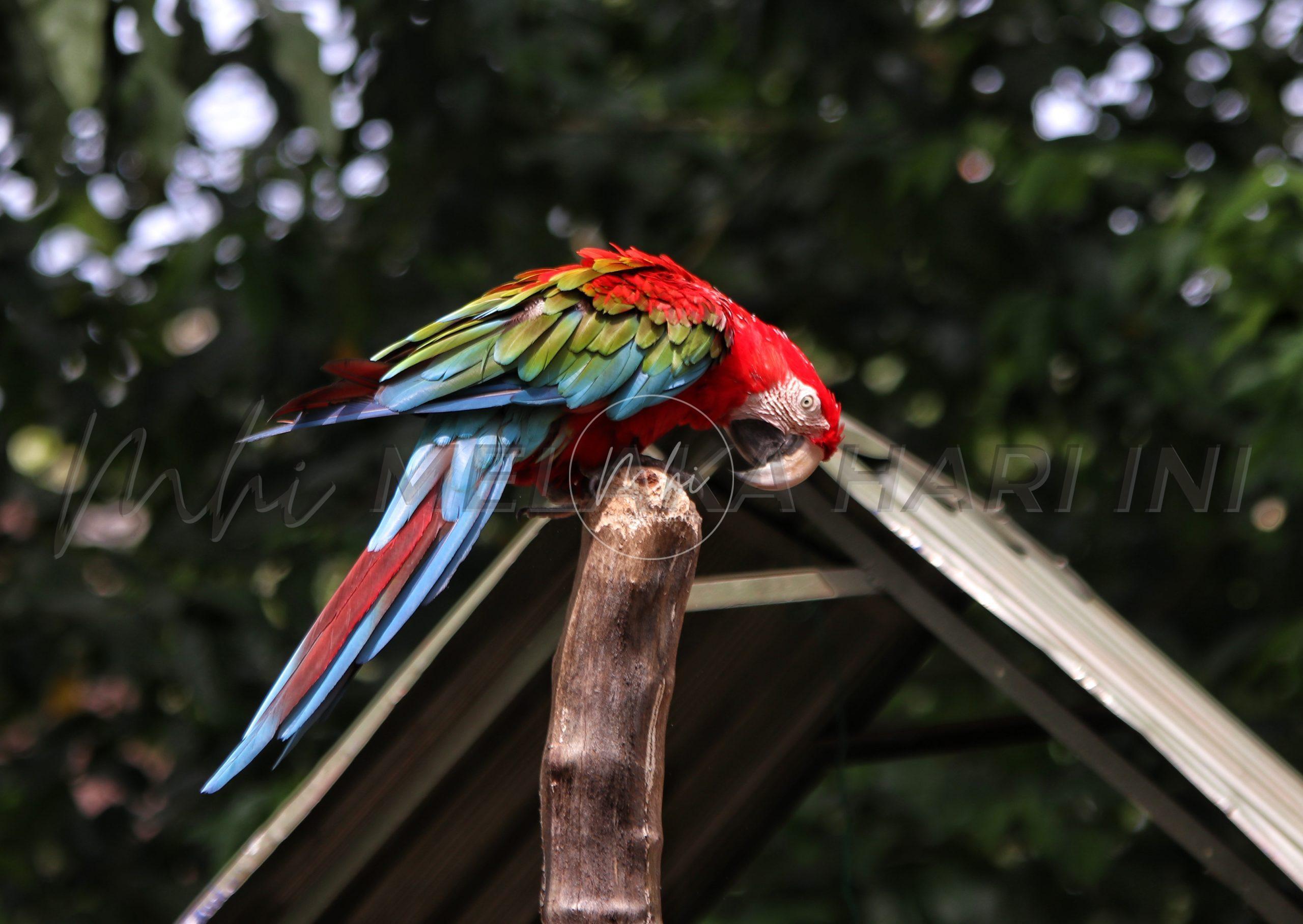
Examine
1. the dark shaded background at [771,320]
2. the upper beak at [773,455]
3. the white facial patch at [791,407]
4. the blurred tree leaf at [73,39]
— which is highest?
the blurred tree leaf at [73,39]

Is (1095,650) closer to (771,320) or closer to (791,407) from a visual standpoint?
(791,407)

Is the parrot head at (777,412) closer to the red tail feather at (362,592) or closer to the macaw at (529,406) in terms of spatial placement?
the macaw at (529,406)

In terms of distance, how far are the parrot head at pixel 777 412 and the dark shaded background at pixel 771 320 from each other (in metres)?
0.99

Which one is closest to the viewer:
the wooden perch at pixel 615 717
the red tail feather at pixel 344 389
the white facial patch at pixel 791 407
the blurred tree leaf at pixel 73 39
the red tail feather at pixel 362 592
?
the wooden perch at pixel 615 717

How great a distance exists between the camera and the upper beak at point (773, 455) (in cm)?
167

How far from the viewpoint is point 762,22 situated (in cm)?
275

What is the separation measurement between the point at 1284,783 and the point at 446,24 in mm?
2311

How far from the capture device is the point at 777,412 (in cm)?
177

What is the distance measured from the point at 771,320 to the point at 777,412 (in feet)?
4.99

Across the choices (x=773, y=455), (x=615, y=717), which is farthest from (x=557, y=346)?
(x=615, y=717)

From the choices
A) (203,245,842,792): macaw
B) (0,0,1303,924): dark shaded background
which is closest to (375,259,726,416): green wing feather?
(203,245,842,792): macaw

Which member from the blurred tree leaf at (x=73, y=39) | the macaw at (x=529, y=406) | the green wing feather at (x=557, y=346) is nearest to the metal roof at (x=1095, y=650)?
the macaw at (x=529, y=406)

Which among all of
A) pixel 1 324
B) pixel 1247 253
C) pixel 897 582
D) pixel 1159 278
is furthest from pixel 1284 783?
pixel 1 324

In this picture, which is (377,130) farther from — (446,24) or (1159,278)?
(1159,278)
